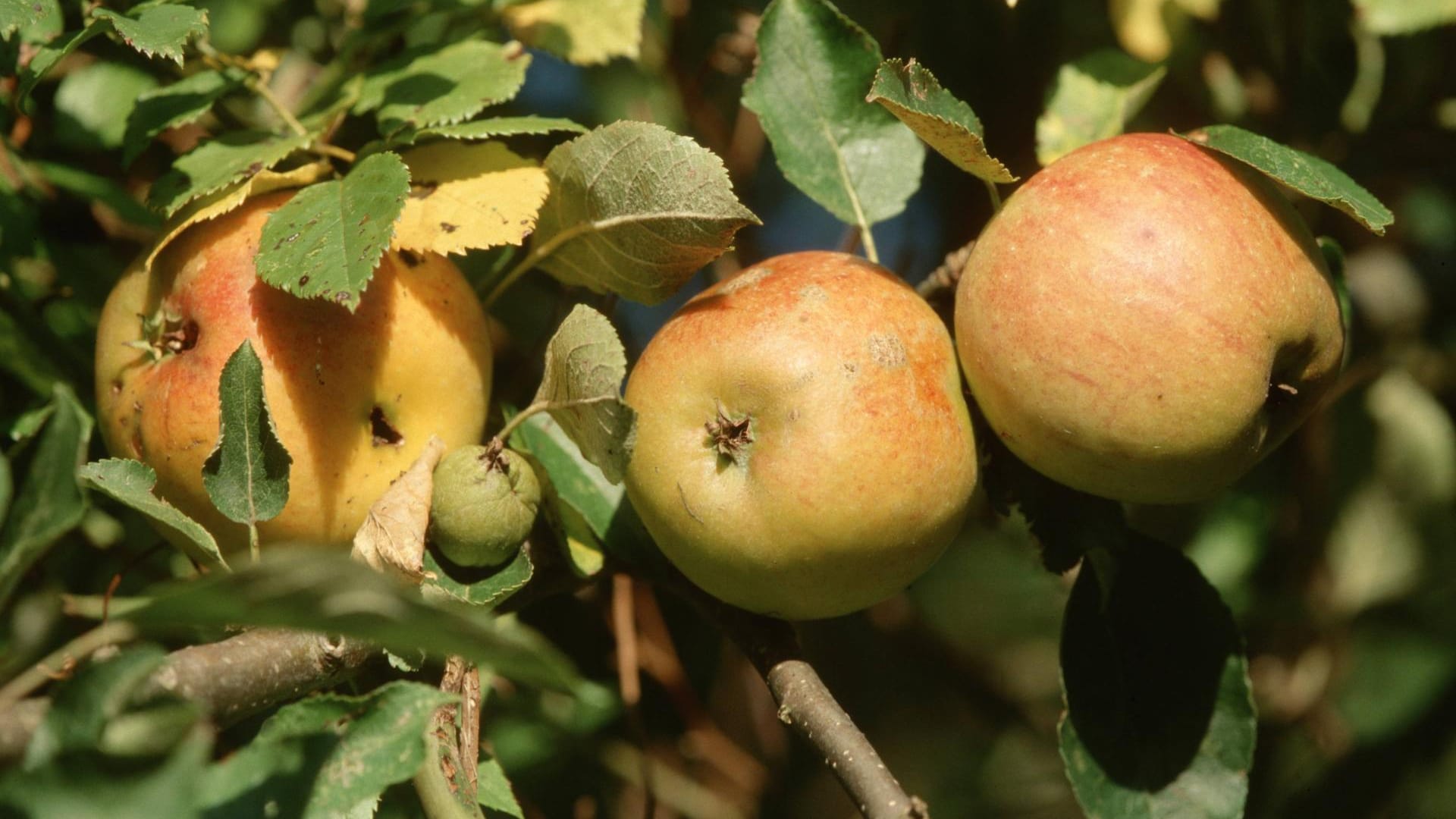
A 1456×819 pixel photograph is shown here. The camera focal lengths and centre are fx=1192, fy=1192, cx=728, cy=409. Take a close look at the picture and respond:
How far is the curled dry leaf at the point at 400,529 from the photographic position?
762 mm

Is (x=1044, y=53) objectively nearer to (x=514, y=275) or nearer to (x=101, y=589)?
(x=514, y=275)

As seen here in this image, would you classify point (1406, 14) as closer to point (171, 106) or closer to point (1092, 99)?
point (1092, 99)

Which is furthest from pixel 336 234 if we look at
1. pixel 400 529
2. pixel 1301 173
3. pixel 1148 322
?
pixel 1301 173

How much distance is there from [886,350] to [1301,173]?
0.29 metres

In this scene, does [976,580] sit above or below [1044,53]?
below

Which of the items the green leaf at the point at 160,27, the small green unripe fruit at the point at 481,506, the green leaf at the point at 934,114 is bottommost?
the small green unripe fruit at the point at 481,506

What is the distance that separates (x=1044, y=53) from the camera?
137cm

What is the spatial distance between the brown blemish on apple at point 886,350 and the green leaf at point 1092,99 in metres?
0.32

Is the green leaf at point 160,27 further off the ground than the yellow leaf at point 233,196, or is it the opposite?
the green leaf at point 160,27

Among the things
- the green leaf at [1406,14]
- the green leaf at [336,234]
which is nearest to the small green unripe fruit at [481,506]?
the green leaf at [336,234]

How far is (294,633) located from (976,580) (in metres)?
1.04

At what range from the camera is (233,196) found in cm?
82

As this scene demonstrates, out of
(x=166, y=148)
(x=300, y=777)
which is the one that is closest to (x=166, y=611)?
(x=300, y=777)

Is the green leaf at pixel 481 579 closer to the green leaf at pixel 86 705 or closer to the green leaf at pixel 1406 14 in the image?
the green leaf at pixel 86 705
